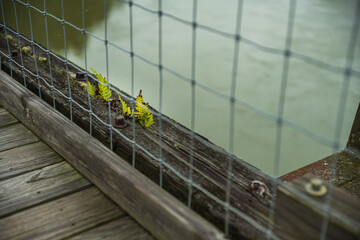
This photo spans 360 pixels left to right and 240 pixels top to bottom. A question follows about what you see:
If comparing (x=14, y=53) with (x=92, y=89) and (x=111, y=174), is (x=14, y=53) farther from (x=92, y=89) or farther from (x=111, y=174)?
(x=111, y=174)

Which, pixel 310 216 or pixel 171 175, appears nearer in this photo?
pixel 310 216

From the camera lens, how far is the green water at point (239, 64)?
301cm

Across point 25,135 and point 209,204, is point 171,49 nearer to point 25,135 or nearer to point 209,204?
point 25,135

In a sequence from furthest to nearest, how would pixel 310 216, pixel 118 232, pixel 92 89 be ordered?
A: pixel 92 89 → pixel 118 232 → pixel 310 216

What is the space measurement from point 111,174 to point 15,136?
53cm

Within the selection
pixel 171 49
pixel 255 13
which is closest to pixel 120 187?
pixel 171 49

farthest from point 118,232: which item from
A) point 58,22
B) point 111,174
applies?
point 58,22

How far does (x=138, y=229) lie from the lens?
1.12m

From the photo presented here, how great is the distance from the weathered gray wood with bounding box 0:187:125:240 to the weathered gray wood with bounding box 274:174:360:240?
0.49 meters

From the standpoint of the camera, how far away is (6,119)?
1627mm

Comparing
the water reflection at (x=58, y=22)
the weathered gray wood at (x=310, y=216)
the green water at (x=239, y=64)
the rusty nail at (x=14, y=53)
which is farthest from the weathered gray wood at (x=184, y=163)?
the water reflection at (x=58, y=22)

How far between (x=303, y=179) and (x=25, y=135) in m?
1.03

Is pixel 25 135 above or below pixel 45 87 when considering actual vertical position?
below

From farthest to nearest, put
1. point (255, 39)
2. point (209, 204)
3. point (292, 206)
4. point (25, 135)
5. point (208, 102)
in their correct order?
point (255, 39) → point (208, 102) → point (25, 135) → point (209, 204) → point (292, 206)
